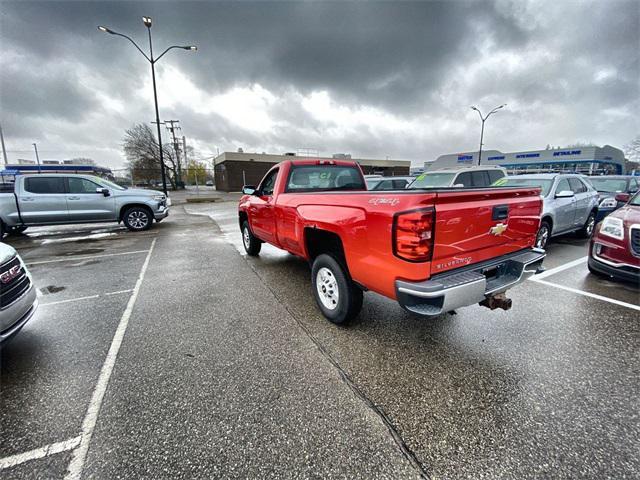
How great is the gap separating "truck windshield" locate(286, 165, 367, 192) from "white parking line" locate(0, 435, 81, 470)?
11.3 ft

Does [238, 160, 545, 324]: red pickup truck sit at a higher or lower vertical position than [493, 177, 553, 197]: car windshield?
lower

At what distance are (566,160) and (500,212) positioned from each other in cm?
6151

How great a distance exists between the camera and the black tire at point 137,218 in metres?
9.54

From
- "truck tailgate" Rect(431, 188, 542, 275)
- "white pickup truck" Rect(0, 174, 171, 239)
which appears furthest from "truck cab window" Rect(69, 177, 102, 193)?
"truck tailgate" Rect(431, 188, 542, 275)

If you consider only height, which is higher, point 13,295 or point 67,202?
point 67,202

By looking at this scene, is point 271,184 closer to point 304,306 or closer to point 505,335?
point 304,306

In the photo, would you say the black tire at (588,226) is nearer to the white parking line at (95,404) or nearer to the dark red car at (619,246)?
the dark red car at (619,246)

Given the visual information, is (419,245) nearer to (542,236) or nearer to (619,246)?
(619,246)

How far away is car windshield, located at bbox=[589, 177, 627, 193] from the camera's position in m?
10.1

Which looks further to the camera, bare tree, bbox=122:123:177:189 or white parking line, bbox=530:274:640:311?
bare tree, bbox=122:123:177:189

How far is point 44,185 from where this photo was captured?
854 centimetres

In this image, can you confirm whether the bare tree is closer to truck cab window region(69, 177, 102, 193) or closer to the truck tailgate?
truck cab window region(69, 177, 102, 193)

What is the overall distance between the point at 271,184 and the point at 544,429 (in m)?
4.48

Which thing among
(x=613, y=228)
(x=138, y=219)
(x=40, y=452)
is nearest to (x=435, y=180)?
(x=613, y=228)
